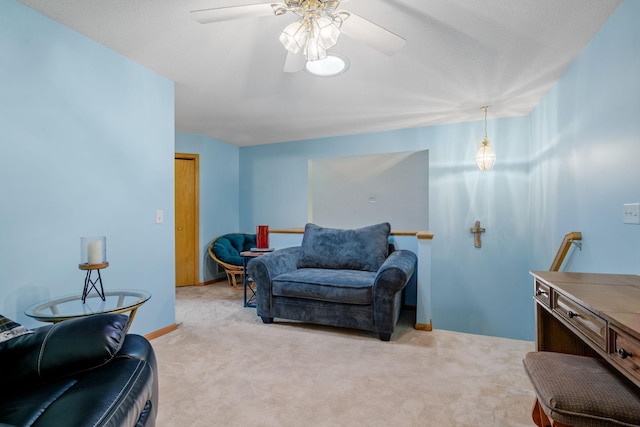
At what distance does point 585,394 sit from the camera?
3.17 feet

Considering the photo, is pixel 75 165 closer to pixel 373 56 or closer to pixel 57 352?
pixel 57 352

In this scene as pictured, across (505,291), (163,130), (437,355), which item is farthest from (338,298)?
(505,291)

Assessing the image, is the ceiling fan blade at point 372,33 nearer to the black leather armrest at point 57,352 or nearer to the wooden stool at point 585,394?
the wooden stool at point 585,394

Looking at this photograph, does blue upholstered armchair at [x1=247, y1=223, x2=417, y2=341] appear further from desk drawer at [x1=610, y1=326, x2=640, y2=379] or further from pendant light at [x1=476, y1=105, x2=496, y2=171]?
desk drawer at [x1=610, y1=326, x2=640, y2=379]

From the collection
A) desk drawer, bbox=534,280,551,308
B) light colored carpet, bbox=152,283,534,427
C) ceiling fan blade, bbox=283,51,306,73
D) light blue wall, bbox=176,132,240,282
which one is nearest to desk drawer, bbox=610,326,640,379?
desk drawer, bbox=534,280,551,308

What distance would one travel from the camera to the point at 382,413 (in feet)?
5.36

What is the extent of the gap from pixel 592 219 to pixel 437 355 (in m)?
1.41

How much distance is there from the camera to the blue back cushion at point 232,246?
4512 mm

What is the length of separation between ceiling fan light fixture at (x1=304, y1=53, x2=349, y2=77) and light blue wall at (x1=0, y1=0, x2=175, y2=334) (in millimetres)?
1318

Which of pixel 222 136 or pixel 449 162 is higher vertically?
pixel 222 136

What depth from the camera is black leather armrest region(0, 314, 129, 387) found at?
108cm

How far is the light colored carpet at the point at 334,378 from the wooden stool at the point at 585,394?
0.64m

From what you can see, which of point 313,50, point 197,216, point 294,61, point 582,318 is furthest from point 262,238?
point 582,318

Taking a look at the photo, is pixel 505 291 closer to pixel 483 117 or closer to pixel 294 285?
pixel 483 117
